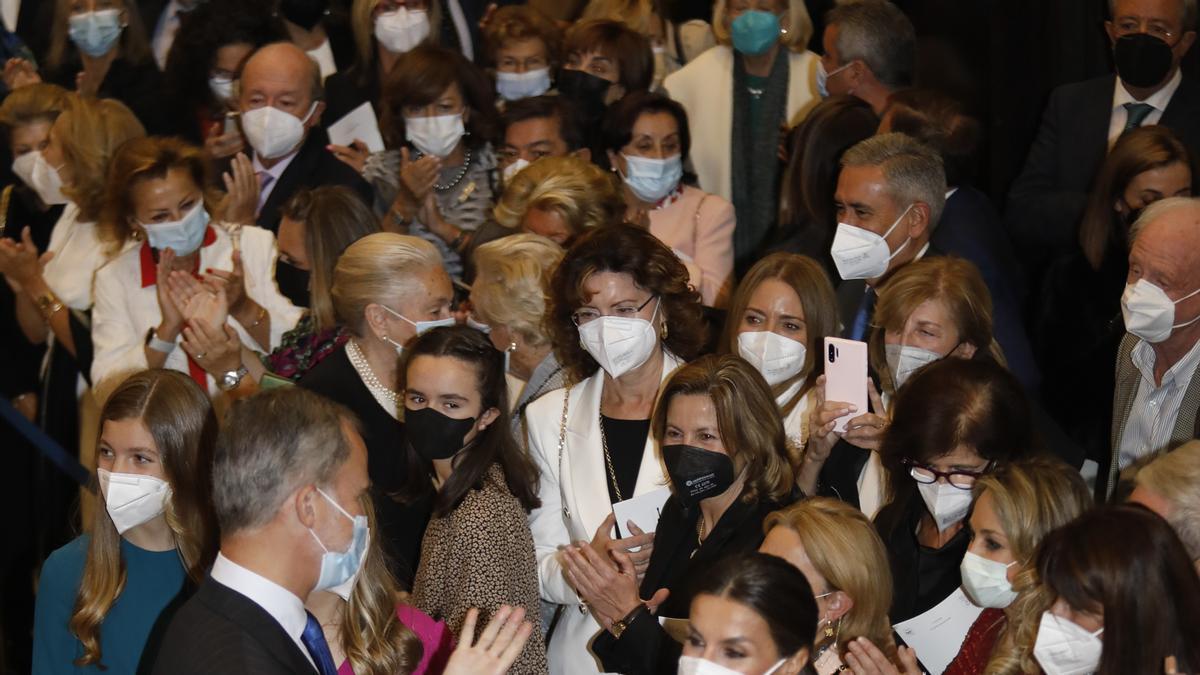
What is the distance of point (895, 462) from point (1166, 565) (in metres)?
1.23

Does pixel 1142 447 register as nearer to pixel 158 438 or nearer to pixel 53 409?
pixel 158 438

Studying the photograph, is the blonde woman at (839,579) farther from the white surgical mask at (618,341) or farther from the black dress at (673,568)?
the white surgical mask at (618,341)

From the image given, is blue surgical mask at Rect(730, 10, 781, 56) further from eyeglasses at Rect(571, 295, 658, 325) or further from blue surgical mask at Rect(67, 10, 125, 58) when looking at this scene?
blue surgical mask at Rect(67, 10, 125, 58)

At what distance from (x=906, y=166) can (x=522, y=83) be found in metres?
2.54

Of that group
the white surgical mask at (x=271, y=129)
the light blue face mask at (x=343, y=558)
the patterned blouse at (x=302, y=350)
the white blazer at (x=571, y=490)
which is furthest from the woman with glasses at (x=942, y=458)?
the white surgical mask at (x=271, y=129)

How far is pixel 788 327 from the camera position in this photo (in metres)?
5.17

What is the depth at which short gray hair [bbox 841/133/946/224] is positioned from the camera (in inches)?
222

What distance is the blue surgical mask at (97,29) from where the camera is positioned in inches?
316

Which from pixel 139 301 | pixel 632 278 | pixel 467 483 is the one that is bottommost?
pixel 139 301

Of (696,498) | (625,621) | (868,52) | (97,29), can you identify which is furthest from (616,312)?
(97,29)

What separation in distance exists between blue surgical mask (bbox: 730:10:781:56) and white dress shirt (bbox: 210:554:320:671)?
4.73 metres

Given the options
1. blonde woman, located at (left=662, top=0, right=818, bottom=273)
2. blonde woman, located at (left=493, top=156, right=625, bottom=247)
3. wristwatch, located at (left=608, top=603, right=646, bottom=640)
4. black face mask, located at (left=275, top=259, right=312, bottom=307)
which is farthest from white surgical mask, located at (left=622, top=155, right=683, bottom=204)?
wristwatch, located at (left=608, top=603, right=646, bottom=640)

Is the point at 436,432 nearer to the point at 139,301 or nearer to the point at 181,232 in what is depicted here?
the point at 181,232

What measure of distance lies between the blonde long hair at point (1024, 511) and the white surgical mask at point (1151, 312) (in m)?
1.00
